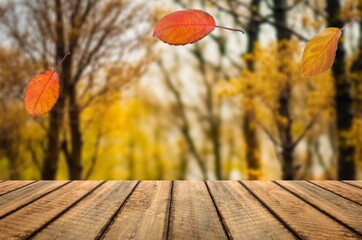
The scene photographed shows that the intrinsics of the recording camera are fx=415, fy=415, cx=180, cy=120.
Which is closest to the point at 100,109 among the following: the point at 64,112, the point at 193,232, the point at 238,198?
the point at 64,112

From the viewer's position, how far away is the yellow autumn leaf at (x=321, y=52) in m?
0.41

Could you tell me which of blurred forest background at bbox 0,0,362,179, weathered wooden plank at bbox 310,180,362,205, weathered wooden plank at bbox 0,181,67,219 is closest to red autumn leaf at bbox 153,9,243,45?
weathered wooden plank at bbox 0,181,67,219

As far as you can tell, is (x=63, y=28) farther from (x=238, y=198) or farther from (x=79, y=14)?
(x=238, y=198)

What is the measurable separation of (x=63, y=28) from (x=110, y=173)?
30.9 feet

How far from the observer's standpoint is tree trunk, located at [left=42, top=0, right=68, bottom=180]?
6.95 metres

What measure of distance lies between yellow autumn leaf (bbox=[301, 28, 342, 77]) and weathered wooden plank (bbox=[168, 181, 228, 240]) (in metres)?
0.98

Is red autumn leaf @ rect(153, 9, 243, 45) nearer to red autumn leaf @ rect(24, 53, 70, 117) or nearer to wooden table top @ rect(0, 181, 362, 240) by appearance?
red autumn leaf @ rect(24, 53, 70, 117)

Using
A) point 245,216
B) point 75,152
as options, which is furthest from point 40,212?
point 75,152

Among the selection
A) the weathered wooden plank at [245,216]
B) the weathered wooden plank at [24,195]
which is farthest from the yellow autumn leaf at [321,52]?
the weathered wooden plank at [24,195]

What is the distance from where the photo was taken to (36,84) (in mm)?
461

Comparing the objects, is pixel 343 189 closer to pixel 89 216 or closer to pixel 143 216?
pixel 143 216

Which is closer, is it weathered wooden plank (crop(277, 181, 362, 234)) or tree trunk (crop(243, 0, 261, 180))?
weathered wooden plank (crop(277, 181, 362, 234))

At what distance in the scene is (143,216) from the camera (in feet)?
5.28

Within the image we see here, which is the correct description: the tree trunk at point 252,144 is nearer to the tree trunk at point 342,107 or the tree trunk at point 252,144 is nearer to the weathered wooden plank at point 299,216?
the tree trunk at point 342,107
